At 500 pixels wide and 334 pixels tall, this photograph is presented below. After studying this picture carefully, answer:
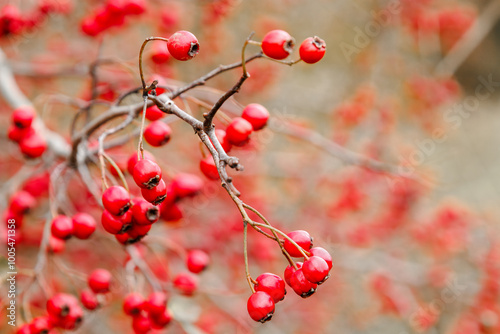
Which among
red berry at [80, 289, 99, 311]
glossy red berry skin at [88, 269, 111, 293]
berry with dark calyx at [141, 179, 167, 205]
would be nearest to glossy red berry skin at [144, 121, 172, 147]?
berry with dark calyx at [141, 179, 167, 205]

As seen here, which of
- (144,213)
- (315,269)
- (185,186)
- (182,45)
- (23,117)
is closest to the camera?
(315,269)

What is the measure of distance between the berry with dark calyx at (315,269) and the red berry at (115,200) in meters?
0.63

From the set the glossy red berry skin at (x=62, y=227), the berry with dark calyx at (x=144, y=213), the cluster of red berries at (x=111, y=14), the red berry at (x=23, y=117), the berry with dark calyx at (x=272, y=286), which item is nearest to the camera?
the berry with dark calyx at (x=272, y=286)

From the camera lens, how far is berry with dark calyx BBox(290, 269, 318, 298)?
127 centimetres

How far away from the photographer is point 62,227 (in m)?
1.80

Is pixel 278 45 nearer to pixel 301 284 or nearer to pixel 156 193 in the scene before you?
pixel 156 193

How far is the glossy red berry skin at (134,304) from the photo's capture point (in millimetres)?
1874

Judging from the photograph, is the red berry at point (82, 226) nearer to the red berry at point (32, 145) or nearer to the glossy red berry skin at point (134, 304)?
the glossy red berry skin at point (134, 304)

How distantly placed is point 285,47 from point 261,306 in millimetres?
806

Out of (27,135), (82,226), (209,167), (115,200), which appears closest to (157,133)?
(209,167)

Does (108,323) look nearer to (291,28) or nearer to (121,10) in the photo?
(121,10)

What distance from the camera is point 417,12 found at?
19.7 ft

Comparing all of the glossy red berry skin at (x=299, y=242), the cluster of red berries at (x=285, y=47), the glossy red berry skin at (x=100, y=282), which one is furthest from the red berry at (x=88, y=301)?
the cluster of red berries at (x=285, y=47)

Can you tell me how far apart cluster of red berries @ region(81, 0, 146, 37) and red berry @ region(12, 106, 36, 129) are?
101 cm
